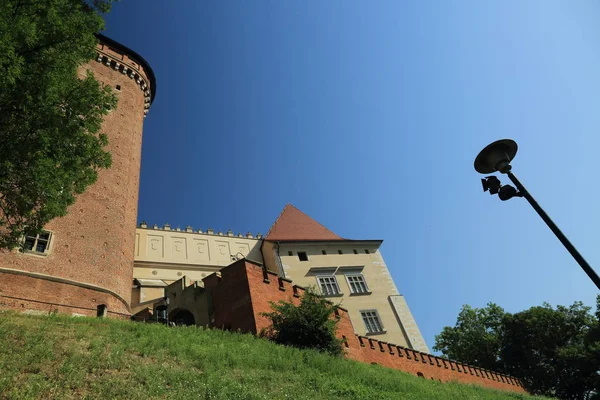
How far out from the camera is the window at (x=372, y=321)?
92.4ft

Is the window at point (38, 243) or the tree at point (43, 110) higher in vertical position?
the window at point (38, 243)

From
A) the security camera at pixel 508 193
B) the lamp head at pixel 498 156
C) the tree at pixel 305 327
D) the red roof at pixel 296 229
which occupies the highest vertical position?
the red roof at pixel 296 229

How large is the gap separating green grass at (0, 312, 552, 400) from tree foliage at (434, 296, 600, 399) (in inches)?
985

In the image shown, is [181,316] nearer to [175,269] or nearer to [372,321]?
[175,269]

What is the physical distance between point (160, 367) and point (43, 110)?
625cm

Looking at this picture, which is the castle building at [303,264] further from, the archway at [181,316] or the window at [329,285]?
the archway at [181,316]

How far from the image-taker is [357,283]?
3095 centimetres

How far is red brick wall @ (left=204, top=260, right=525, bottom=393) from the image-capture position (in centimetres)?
1591

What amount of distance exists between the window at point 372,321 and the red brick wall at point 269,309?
6.69 m

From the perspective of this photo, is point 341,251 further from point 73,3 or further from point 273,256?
point 73,3

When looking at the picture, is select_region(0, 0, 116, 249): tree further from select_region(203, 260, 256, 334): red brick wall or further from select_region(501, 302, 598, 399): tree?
select_region(501, 302, 598, 399): tree

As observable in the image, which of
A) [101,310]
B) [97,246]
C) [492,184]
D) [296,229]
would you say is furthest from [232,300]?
[296,229]

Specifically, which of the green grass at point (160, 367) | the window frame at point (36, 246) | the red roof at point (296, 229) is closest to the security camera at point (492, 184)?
the green grass at point (160, 367)

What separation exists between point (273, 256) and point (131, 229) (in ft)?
40.0
